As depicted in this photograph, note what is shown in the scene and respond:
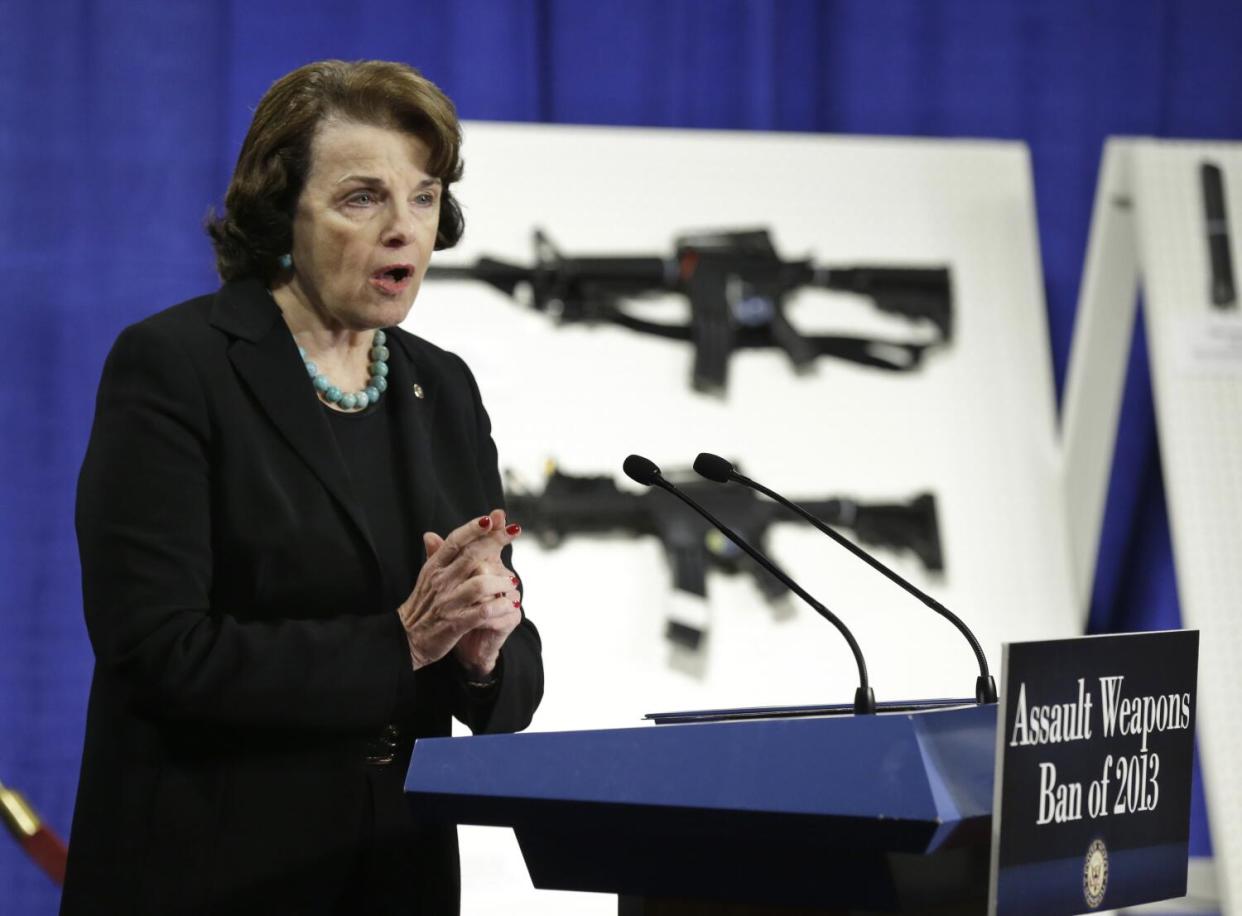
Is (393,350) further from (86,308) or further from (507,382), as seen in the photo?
(86,308)

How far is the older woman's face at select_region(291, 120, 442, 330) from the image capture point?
4.98 feet

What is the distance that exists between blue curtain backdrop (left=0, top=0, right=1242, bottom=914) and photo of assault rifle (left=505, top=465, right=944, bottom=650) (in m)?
0.92

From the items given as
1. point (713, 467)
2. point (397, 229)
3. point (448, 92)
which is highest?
point (448, 92)

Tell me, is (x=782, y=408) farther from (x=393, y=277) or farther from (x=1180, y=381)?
(x=393, y=277)

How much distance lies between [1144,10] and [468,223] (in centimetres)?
200

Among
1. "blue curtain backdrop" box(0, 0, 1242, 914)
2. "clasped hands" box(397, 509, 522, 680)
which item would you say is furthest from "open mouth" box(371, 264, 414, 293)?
"blue curtain backdrop" box(0, 0, 1242, 914)

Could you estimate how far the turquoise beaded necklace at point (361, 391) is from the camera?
1.53m

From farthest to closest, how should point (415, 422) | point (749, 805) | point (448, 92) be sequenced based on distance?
point (448, 92)
point (415, 422)
point (749, 805)

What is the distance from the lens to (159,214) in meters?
3.51

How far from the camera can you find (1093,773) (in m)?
1.14

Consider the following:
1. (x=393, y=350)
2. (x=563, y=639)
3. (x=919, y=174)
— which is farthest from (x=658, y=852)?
(x=919, y=174)

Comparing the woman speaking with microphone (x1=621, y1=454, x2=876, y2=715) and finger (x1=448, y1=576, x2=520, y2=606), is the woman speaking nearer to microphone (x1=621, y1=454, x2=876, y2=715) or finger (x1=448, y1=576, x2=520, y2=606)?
finger (x1=448, y1=576, x2=520, y2=606)

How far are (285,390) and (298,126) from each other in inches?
10.4

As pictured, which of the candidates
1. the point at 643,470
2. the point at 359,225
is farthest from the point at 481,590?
the point at 359,225
